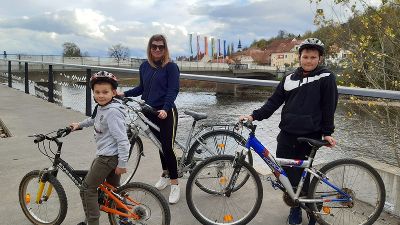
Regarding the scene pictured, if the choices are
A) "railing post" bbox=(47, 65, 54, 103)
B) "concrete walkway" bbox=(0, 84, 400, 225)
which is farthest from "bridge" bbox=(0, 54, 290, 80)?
"concrete walkway" bbox=(0, 84, 400, 225)

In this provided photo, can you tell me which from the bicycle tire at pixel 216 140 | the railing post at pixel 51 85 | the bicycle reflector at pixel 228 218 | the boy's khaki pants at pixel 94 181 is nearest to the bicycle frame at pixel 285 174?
the bicycle reflector at pixel 228 218

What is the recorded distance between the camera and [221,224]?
10.7ft

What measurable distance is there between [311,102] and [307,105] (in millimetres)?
38

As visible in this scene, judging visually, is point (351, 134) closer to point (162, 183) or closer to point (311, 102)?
point (311, 102)

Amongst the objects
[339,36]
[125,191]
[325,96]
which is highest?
[339,36]

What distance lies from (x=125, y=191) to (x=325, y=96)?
5.50ft

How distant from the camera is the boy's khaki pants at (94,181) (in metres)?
2.85

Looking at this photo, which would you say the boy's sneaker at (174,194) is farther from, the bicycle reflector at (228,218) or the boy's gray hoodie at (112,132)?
the boy's gray hoodie at (112,132)

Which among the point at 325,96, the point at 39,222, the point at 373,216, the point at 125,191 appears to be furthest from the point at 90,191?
the point at 373,216

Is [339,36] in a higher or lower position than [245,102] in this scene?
higher

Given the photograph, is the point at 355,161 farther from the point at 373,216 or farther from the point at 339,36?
the point at 339,36

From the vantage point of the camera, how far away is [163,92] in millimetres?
3787

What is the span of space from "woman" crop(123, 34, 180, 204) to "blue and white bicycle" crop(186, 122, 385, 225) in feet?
1.94

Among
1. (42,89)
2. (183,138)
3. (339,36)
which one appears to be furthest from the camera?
(42,89)
